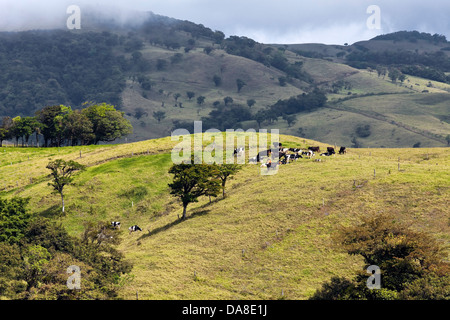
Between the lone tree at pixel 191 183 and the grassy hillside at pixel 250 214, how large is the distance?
2.34m

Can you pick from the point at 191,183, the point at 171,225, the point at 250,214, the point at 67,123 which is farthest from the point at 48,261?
the point at 67,123

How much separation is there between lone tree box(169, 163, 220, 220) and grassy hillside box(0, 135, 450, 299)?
234cm

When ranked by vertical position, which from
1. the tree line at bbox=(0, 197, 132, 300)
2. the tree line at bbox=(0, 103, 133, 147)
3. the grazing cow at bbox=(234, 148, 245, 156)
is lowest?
the tree line at bbox=(0, 197, 132, 300)

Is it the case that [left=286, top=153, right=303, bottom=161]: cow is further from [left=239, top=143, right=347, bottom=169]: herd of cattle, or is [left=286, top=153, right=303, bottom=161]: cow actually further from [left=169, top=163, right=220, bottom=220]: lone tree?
[left=169, top=163, right=220, bottom=220]: lone tree

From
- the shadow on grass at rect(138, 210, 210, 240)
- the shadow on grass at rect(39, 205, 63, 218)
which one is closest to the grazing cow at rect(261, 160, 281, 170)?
the shadow on grass at rect(138, 210, 210, 240)

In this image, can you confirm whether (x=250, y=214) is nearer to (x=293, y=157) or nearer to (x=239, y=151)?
(x=293, y=157)

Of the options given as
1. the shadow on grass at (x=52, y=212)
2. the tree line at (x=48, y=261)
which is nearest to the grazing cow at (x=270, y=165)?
the tree line at (x=48, y=261)

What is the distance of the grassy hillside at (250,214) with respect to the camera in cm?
3791

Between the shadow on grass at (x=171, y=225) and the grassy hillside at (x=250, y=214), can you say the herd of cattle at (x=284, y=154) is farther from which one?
the shadow on grass at (x=171, y=225)

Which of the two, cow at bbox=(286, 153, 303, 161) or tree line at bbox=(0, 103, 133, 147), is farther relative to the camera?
tree line at bbox=(0, 103, 133, 147)

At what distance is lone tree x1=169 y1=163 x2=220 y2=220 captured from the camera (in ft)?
184

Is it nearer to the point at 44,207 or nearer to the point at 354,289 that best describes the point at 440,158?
the point at 354,289

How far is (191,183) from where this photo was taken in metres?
57.2

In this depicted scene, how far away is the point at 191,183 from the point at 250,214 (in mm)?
10075
